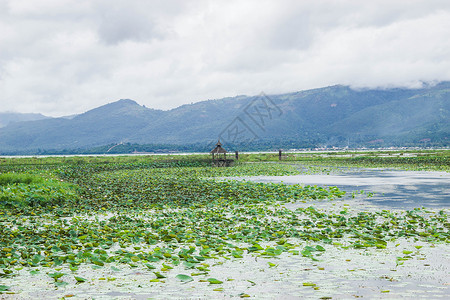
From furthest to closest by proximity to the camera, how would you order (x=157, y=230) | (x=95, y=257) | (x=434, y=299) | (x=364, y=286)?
1. (x=157, y=230)
2. (x=95, y=257)
3. (x=364, y=286)
4. (x=434, y=299)

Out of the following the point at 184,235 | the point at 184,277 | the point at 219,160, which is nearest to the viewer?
the point at 184,277

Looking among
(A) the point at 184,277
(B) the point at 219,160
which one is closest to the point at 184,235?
(A) the point at 184,277

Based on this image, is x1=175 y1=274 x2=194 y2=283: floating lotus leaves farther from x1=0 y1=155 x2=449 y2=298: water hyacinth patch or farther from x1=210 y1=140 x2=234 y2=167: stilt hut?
x1=210 y1=140 x2=234 y2=167: stilt hut

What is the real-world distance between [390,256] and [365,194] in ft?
43.6

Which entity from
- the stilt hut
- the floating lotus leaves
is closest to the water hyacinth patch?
the floating lotus leaves

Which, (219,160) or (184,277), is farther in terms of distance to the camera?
(219,160)

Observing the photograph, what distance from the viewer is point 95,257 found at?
352 inches

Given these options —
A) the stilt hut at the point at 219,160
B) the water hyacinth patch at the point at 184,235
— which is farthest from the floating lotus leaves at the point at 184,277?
the stilt hut at the point at 219,160

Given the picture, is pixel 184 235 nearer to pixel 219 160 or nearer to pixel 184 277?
pixel 184 277

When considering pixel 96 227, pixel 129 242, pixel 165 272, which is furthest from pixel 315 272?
pixel 96 227

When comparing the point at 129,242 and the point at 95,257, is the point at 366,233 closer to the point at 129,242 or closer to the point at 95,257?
the point at 129,242

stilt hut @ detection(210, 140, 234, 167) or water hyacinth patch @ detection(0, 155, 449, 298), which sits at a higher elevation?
stilt hut @ detection(210, 140, 234, 167)

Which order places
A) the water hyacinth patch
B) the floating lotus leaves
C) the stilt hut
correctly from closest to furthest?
1. the floating lotus leaves
2. the water hyacinth patch
3. the stilt hut

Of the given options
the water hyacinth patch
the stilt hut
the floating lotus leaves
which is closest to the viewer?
the floating lotus leaves
